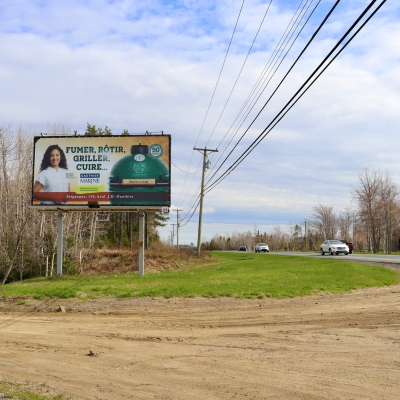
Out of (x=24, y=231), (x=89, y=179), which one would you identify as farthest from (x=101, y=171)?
(x=24, y=231)

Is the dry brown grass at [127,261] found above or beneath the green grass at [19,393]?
above

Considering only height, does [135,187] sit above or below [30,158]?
below

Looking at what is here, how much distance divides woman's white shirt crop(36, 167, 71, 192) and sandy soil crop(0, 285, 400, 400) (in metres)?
9.98

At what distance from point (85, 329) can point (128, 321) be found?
1.32 meters

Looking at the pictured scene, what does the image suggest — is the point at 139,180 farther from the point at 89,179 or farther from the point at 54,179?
the point at 54,179

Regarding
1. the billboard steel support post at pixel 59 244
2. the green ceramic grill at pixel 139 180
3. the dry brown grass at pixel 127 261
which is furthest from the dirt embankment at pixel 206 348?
the dry brown grass at pixel 127 261

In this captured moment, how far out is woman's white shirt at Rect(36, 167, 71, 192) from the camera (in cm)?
2248

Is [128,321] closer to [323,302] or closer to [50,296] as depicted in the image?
[50,296]

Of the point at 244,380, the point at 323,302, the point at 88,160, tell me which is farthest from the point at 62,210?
the point at 244,380

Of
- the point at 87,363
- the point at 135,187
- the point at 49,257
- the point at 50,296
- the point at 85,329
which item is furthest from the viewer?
the point at 49,257

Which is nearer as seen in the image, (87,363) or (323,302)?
(87,363)

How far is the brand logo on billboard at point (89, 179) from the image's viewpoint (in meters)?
22.5

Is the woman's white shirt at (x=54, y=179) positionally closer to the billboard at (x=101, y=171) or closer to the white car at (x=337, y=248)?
the billboard at (x=101, y=171)

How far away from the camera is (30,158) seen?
33688 mm
